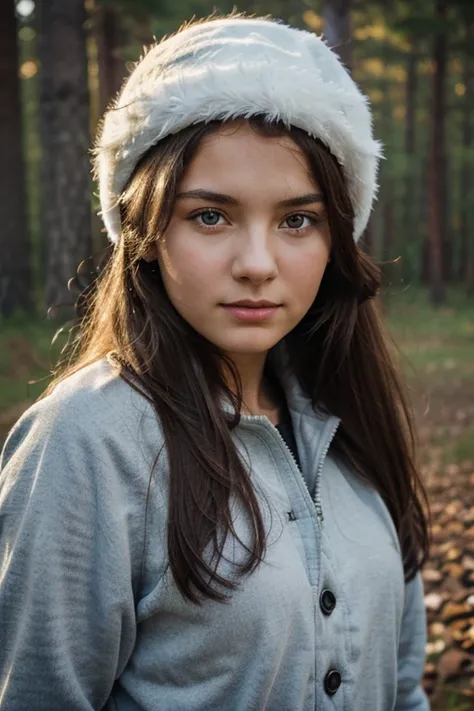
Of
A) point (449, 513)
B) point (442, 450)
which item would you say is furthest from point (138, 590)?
point (442, 450)

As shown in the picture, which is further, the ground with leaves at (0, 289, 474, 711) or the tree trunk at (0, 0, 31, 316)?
the tree trunk at (0, 0, 31, 316)

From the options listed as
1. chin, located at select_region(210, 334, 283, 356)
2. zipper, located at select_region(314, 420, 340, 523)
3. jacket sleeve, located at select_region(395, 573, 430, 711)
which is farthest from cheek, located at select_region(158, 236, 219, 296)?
jacket sleeve, located at select_region(395, 573, 430, 711)

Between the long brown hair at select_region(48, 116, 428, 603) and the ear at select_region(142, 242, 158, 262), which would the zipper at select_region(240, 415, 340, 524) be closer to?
the long brown hair at select_region(48, 116, 428, 603)

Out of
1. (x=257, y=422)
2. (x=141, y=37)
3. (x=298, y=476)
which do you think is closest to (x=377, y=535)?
(x=298, y=476)

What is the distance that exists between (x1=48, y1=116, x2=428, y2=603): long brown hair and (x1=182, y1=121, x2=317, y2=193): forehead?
0.08 feet

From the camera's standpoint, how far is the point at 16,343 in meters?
8.87

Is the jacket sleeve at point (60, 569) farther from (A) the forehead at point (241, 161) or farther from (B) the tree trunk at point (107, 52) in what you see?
(B) the tree trunk at point (107, 52)

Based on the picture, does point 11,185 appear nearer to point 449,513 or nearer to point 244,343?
point 449,513

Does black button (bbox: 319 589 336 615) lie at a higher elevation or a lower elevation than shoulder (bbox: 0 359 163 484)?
lower

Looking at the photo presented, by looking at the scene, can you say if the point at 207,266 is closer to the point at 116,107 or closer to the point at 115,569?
the point at 116,107

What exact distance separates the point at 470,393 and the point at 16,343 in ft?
16.7

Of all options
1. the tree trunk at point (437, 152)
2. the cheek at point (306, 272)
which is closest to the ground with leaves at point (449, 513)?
the cheek at point (306, 272)

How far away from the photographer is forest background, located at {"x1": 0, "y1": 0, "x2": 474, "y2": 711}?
4000mm

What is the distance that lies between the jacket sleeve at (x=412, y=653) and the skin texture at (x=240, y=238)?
99 centimetres
